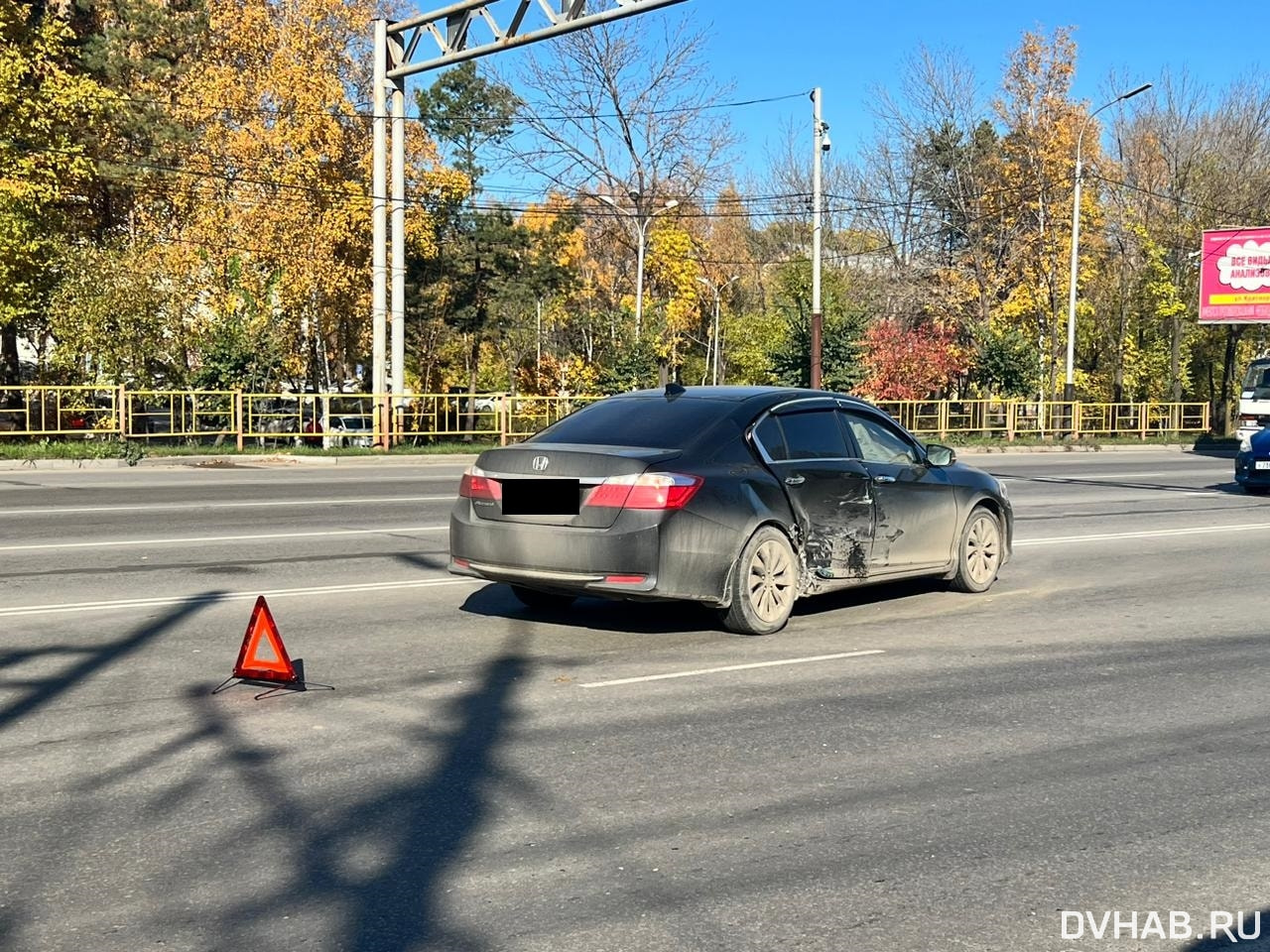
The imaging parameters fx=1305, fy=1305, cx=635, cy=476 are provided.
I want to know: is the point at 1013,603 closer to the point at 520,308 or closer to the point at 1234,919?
the point at 1234,919

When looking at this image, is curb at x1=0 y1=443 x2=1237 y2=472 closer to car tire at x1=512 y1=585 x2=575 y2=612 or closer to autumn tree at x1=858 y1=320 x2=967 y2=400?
car tire at x1=512 y1=585 x2=575 y2=612

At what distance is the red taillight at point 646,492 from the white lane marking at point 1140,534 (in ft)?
21.4

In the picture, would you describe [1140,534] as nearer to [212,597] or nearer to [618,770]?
[212,597]

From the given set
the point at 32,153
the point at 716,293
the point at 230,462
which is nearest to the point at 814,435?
the point at 230,462

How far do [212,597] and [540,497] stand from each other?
113 inches

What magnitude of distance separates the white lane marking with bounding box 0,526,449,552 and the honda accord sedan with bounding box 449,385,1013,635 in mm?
4762

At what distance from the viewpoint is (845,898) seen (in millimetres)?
3965

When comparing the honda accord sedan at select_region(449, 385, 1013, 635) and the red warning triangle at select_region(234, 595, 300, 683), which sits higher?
the honda accord sedan at select_region(449, 385, 1013, 635)

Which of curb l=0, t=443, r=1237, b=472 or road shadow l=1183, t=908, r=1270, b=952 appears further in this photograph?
curb l=0, t=443, r=1237, b=472

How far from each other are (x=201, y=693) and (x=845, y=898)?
12.1 feet

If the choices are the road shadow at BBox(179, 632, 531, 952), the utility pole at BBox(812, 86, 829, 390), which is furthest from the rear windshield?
the utility pole at BBox(812, 86, 829, 390)

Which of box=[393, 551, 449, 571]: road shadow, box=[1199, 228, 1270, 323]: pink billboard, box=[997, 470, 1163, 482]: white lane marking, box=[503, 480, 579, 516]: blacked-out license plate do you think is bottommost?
box=[997, 470, 1163, 482]: white lane marking

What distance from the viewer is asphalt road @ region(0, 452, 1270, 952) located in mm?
3848

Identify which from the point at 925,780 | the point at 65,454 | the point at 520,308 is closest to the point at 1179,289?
the point at 520,308
